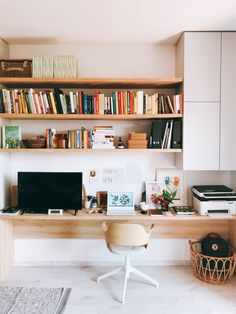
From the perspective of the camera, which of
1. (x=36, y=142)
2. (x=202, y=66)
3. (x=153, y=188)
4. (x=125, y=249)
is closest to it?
(x=125, y=249)

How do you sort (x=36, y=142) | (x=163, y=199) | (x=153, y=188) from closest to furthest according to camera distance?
(x=36, y=142)
(x=163, y=199)
(x=153, y=188)

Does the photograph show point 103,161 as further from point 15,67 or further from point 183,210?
point 15,67

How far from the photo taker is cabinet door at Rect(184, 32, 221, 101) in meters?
2.83

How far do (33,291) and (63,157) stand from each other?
1410 mm

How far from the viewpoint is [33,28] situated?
8.87 feet

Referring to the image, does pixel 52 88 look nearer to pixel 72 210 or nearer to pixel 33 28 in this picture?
pixel 33 28

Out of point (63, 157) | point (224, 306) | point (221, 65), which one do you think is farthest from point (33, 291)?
point (221, 65)

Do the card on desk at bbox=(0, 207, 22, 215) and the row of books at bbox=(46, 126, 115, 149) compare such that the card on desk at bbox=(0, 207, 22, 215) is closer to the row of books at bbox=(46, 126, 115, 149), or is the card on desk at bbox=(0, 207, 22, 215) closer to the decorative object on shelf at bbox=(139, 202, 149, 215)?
the row of books at bbox=(46, 126, 115, 149)

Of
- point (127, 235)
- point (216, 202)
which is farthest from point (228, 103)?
point (127, 235)

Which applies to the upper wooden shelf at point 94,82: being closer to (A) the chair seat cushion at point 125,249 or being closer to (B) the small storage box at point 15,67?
(B) the small storage box at point 15,67

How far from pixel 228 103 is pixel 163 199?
3.99ft

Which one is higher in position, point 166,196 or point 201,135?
point 201,135

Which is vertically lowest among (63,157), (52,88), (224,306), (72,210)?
(224,306)

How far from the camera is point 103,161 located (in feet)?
10.6
